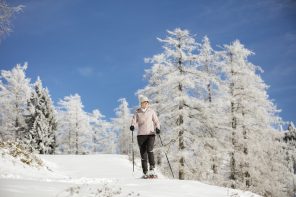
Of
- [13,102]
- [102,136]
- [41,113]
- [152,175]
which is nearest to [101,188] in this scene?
[152,175]

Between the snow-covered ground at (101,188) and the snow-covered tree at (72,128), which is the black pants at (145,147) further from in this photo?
the snow-covered tree at (72,128)

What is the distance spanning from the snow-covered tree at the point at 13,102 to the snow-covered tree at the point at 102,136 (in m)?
20.5

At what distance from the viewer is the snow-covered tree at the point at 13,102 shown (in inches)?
1703

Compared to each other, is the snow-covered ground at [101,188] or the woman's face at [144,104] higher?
the woman's face at [144,104]

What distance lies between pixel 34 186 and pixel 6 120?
3919 cm

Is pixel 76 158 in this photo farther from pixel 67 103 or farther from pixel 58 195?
pixel 67 103

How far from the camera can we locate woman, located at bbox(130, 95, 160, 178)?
11484 mm

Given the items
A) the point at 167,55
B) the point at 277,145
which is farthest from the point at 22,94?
the point at 277,145

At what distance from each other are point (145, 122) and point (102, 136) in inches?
2158

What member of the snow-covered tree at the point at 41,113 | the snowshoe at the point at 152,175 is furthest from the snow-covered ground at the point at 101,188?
the snow-covered tree at the point at 41,113

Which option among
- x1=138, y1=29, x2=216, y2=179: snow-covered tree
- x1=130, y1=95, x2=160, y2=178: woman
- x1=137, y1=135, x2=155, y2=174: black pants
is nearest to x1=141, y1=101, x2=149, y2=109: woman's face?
x1=130, y1=95, x2=160, y2=178: woman

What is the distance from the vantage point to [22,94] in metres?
44.9

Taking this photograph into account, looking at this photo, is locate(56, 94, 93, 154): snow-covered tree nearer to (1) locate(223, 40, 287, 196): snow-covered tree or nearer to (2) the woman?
(1) locate(223, 40, 287, 196): snow-covered tree

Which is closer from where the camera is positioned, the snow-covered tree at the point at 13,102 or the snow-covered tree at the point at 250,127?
the snow-covered tree at the point at 250,127
